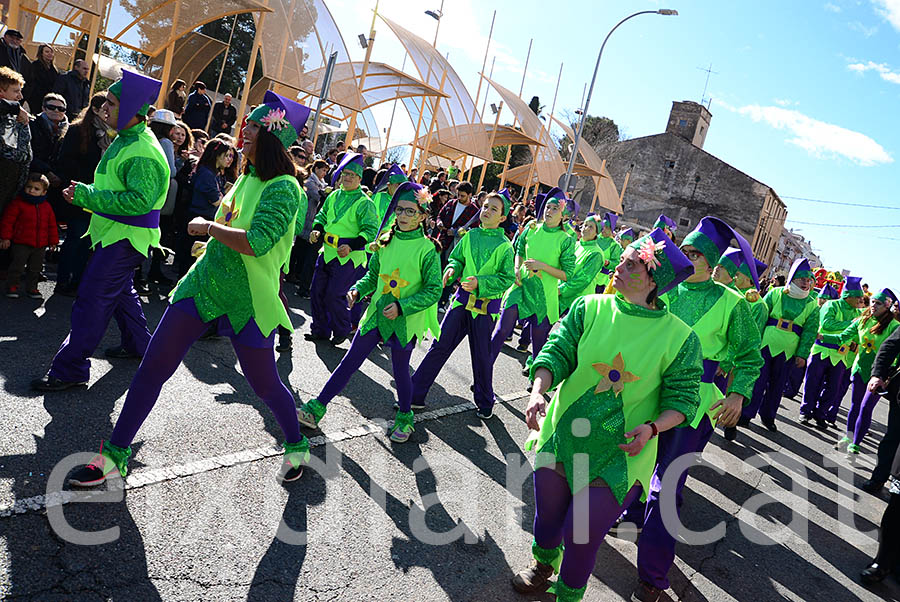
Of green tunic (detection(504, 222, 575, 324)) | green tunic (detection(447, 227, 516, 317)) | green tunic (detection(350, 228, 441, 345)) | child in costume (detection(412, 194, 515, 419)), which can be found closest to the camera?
green tunic (detection(350, 228, 441, 345))

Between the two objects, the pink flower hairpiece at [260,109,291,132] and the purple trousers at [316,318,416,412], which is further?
the purple trousers at [316,318,416,412]

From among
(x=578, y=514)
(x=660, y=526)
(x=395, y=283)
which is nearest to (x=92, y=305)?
(x=395, y=283)

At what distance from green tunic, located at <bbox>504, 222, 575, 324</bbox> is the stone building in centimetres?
4361

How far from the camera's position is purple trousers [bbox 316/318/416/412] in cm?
458

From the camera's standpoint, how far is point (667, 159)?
49.5m

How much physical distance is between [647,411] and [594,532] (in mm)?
566

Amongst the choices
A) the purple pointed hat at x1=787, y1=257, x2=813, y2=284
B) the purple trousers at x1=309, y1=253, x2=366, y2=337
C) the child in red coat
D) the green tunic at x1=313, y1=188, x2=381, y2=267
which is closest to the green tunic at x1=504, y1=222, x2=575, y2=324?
the green tunic at x1=313, y1=188, x2=381, y2=267

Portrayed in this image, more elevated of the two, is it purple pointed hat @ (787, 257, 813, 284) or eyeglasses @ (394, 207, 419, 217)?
purple pointed hat @ (787, 257, 813, 284)

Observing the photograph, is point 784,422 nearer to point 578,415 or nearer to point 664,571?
point 664,571

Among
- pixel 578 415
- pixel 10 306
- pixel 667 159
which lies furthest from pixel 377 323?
pixel 667 159

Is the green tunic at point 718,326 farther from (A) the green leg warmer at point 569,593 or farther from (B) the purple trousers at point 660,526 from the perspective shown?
(A) the green leg warmer at point 569,593

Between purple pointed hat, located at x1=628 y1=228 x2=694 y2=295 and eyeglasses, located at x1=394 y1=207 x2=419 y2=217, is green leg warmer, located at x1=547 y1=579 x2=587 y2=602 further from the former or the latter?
eyeglasses, located at x1=394 y1=207 x2=419 y2=217

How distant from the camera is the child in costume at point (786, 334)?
813 cm

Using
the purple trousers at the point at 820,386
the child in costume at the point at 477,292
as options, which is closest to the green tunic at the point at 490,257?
the child in costume at the point at 477,292
